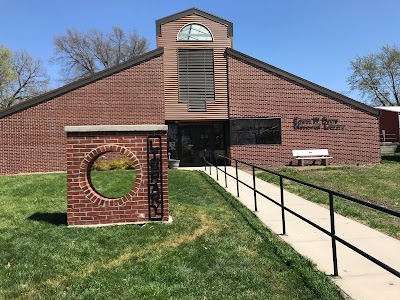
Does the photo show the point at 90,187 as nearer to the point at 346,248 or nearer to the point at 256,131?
the point at 346,248

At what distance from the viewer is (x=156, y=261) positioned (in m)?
4.89

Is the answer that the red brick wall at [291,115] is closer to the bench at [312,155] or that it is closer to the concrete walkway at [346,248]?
the bench at [312,155]

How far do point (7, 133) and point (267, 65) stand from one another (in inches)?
507

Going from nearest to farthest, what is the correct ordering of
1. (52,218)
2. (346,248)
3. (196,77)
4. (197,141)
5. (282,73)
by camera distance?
(346,248) < (52,218) < (196,77) < (282,73) < (197,141)

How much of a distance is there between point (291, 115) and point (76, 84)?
10.7m

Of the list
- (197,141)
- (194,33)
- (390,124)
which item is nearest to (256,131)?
(197,141)

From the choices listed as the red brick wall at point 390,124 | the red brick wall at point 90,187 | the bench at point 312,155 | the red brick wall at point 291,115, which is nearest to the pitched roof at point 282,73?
the red brick wall at point 291,115

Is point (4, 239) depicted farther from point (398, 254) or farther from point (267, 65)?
point (267, 65)

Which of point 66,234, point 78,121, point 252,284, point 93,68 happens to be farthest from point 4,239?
point 93,68

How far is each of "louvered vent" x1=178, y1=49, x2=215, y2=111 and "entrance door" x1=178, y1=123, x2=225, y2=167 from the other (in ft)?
6.46

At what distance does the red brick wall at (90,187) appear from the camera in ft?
22.1

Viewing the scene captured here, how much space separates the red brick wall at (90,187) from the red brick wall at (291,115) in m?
13.3

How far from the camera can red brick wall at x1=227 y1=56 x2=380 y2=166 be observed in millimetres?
20016

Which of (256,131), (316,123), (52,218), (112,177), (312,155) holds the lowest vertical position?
(52,218)
